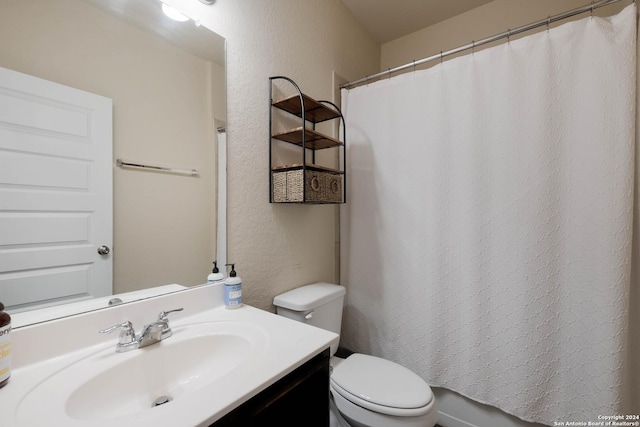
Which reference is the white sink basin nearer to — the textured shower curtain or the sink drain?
the sink drain

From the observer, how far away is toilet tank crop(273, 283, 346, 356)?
1278mm

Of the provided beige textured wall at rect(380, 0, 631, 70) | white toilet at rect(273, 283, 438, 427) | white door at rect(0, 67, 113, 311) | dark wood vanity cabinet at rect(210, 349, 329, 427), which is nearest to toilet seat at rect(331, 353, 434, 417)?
white toilet at rect(273, 283, 438, 427)

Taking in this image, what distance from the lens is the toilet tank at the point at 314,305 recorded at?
4.19 ft

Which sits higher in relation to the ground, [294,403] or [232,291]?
[232,291]

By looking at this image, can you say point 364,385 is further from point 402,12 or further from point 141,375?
point 402,12

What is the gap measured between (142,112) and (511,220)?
5.01ft

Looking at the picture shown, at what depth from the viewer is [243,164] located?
3.98ft

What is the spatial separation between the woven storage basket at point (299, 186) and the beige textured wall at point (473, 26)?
139cm

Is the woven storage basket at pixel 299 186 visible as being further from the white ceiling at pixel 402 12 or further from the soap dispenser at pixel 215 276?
the white ceiling at pixel 402 12

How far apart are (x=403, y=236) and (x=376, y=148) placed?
20.9 inches

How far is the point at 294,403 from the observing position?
2.42 ft

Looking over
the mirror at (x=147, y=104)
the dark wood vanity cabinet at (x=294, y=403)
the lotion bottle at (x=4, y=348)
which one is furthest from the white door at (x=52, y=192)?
the dark wood vanity cabinet at (x=294, y=403)

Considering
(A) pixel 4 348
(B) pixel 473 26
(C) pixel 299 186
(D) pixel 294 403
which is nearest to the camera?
(A) pixel 4 348

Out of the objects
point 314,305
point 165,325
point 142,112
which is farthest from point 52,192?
point 314,305
